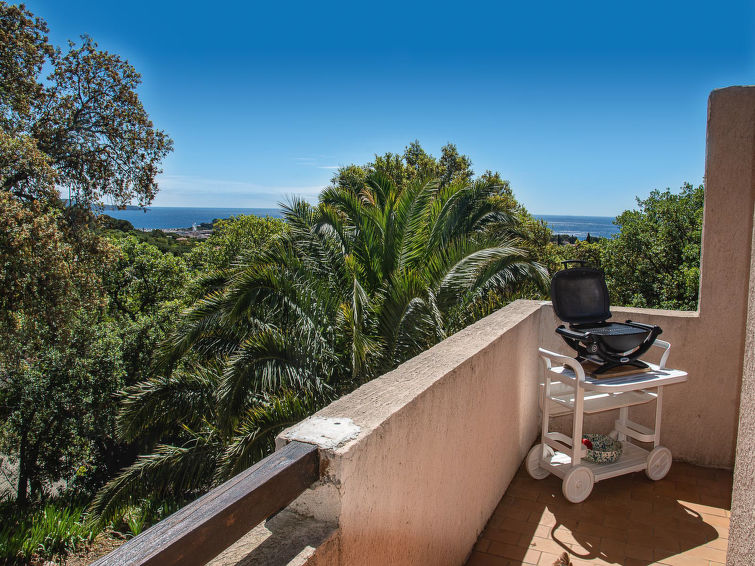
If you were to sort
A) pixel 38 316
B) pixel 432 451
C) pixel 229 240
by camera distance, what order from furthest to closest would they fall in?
pixel 229 240 → pixel 38 316 → pixel 432 451

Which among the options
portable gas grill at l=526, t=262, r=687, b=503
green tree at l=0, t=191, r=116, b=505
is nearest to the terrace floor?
portable gas grill at l=526, t=262, r=687, b=503

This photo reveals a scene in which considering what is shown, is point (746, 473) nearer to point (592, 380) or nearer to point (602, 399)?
point (592, 380)

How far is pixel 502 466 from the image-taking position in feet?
12.1

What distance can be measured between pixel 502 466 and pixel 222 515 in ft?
9.73

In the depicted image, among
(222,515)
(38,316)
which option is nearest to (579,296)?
(222,515)

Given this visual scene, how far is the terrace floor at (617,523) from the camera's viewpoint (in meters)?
3.11

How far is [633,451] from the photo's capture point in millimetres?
4035

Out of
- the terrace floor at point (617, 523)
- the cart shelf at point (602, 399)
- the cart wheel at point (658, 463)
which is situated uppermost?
the cart shelf at point (602, 399)

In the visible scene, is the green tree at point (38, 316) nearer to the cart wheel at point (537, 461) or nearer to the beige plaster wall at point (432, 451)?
the beige plaster wall at point (432, 451)

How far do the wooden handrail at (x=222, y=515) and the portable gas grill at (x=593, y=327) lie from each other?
8.44 feet

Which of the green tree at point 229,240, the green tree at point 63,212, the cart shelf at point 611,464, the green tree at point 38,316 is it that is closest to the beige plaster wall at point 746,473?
the cart shelf at point 611,464

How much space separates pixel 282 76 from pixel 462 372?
33.5 m

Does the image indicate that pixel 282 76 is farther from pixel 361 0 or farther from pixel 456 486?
pixel 456 486

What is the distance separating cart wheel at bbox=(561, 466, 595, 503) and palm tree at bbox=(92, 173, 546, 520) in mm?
1756
